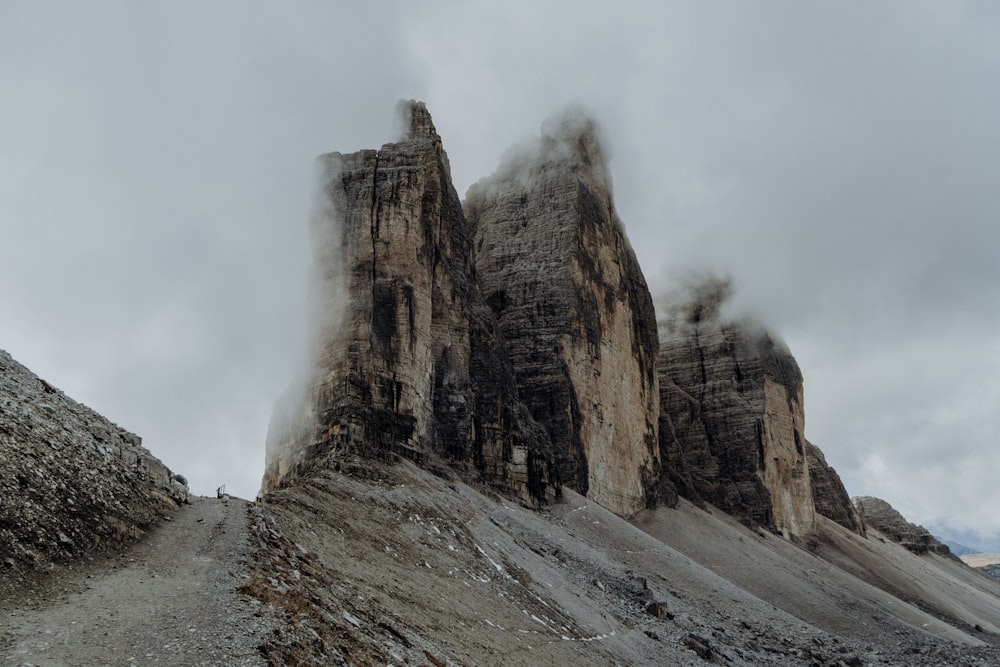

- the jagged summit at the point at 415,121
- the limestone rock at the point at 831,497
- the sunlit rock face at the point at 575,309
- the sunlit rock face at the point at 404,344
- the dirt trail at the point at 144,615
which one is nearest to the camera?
the dirt trail at the point at 144,615

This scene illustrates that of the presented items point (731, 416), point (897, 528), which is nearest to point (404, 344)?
point (731, 416)

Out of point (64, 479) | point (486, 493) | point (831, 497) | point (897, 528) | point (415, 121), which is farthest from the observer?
point (897, 528)

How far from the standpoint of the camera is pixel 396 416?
40156mm

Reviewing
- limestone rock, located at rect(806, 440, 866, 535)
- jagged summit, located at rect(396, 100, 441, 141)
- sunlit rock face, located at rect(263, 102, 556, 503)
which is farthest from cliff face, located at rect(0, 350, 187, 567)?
limestone rock, located at rect(806, 440, 866, 535)

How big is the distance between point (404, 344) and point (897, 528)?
92.3 metres

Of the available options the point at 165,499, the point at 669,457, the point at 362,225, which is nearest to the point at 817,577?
the point at 669,457

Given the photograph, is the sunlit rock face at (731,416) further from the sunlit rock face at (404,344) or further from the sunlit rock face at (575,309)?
the sunlit rock face at (404,344)

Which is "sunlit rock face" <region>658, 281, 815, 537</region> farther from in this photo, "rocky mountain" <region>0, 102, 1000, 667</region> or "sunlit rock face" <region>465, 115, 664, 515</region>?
"sunlit rock face" <region>465, 115, 664, 515</region>

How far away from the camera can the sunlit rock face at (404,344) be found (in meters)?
39.8

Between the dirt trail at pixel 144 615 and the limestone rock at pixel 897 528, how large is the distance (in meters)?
109

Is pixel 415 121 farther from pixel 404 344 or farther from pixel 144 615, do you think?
pixel 144 615

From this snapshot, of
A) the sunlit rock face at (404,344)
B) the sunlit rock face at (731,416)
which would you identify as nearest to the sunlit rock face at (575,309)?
the sunlit rock face at (404,344)

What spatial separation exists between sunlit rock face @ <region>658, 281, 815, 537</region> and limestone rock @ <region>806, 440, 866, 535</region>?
15.2 meters

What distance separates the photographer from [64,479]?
689 inches
